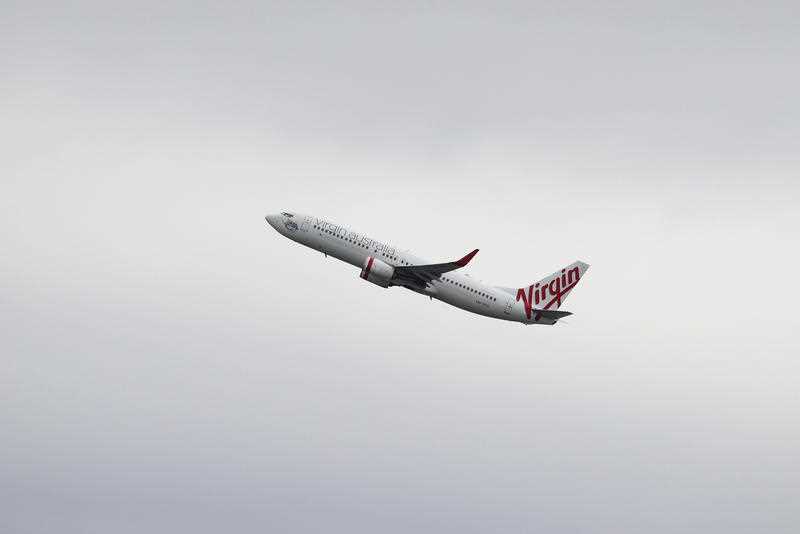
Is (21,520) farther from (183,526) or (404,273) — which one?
(404,273)

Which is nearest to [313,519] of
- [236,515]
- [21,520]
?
[236,515]

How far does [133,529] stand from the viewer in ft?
611

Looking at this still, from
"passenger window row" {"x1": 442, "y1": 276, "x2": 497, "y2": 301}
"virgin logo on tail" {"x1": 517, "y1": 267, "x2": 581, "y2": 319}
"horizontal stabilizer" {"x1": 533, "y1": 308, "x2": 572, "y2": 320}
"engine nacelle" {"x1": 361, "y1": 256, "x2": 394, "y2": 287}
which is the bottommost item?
"engine nacelle" {"x1": 361, "y1": 256, "x2": 394, "y2": 287}

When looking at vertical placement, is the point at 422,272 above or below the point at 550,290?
below

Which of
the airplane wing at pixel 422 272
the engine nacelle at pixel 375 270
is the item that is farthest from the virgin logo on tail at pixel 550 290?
the engine nacelle at pixel 375 270

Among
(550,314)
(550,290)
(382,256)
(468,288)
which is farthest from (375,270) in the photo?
(550,290)

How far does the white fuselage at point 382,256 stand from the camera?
425ft

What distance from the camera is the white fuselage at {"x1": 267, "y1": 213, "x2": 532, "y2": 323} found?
12962 centimetres

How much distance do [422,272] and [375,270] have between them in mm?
5230

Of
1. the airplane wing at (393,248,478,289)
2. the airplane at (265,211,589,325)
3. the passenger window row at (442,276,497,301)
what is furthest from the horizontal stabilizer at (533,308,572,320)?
the airplane wing at (393,248,478,289)

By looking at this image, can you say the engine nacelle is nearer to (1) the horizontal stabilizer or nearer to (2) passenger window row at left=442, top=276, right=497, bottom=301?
(2) passenger window row at left=442, top=276, right=497, bottom=301

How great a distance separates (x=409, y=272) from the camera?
130 meters

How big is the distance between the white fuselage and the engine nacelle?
77 cm

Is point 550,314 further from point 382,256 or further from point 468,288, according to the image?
point 382,256
